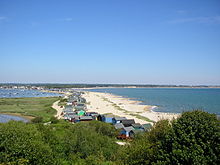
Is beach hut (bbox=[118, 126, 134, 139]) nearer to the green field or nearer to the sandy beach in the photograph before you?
the sandy beach

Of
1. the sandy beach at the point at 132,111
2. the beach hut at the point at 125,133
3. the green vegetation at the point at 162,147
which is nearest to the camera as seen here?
the green vegetation at the point at 162,147

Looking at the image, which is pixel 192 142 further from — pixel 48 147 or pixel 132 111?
pixel 132 111

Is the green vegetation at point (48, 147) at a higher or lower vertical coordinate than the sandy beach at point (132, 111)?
higher

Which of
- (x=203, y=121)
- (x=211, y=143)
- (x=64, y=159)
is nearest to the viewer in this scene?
(x=211, y=143)

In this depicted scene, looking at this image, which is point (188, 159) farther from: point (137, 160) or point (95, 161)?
point (95, 161)

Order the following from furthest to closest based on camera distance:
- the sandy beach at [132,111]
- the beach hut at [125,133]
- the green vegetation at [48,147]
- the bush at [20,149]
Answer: the sandy beach at [132,111], the beach hut at [125,133], the green vegetation at [48,147], the bush at [20,149]

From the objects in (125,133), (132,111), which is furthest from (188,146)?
(132,111)

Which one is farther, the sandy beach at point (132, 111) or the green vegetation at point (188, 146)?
the sandy beach at point (132, 111)

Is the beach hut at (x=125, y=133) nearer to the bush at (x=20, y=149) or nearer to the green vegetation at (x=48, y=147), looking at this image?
the green vegetation at (x=48, y=147)

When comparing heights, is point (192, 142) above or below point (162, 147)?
above

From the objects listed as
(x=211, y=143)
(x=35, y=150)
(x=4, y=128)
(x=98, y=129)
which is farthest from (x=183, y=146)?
(x=98, y=129)

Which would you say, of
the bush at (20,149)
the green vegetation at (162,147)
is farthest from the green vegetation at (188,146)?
the bush at (20,149)
